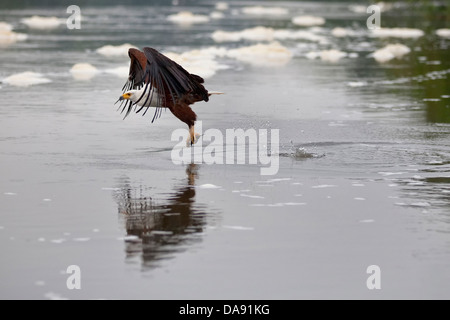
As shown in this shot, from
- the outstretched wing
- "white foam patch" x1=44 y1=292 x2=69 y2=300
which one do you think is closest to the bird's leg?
the outstretched wing

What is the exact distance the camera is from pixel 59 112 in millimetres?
20938

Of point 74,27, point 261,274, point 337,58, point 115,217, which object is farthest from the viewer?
point 74,27

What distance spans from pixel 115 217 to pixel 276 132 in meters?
6.92

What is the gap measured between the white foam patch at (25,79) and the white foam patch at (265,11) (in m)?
46.5

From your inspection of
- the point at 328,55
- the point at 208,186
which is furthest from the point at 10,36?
the point at 208,186

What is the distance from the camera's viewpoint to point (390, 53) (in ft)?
127

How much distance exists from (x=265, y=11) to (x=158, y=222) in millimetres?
66061

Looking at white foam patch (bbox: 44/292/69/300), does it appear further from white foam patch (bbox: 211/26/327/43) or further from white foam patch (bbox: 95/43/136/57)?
white foam patch (bbox: 211/26/327/43)

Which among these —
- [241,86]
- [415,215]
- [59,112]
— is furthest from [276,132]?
[241,86]

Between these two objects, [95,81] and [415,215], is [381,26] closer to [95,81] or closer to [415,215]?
[95,81]

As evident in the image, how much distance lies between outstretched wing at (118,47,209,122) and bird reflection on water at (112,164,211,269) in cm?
175

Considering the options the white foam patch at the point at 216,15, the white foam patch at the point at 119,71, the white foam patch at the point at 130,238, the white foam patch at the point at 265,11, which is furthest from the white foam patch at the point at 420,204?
the white foam patch at the point at 265,11

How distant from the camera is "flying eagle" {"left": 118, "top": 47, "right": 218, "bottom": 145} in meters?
14.9
